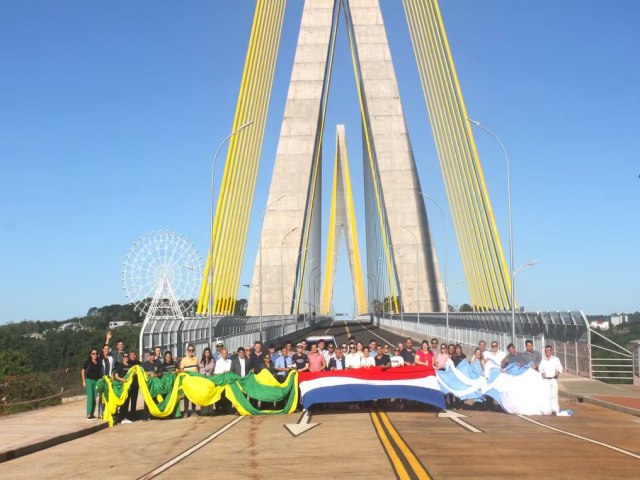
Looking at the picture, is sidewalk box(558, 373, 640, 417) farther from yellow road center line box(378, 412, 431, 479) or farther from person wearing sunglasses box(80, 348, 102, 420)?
person wearing sunglasses box(80, 348, 102, 420)

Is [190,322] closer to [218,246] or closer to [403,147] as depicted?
[218,246]

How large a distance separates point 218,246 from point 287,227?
19226 millimetres

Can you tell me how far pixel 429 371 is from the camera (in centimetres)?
1609

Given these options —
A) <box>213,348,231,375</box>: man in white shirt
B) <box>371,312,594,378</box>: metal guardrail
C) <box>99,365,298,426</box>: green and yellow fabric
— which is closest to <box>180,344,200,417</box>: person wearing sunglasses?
<box>99,365,298,426</box>: green and yellow fabric

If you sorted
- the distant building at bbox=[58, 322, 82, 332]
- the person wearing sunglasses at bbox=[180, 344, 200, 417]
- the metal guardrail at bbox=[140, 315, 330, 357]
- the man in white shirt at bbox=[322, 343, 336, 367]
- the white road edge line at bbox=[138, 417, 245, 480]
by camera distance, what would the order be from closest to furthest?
the white road edge line at bbox=[138, 417, 245, 480], the person wearing sunglasses at bbox=[180, 344, 200, 417], the man in white shirt at bbox=[322, 343, 336, 367], the metal guardrail at bbox=[140, 315, 330, 357], the distant building at bbox=[58, 322, 82, 332]

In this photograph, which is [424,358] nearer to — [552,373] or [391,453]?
[552,373]

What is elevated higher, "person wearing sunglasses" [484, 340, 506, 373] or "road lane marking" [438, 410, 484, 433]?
"person wearing sunglasses" [484, 340, 506, 373]

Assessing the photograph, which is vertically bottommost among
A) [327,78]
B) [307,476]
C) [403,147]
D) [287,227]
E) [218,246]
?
[307,476]

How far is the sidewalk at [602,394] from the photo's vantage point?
16609 millimetres

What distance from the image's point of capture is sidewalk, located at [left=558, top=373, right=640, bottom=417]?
1661cm

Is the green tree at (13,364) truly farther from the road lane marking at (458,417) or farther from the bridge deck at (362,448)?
the road lane marking at (458,417)

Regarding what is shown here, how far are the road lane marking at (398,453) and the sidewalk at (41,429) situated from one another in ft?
15.4

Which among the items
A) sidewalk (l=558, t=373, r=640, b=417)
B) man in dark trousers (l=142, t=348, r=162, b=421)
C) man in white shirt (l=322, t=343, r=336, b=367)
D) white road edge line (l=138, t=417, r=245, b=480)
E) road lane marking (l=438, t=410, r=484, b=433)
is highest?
man in white shirt (l=322, t=343, r=336, b=367)

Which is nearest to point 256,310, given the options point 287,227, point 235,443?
point 287,227
